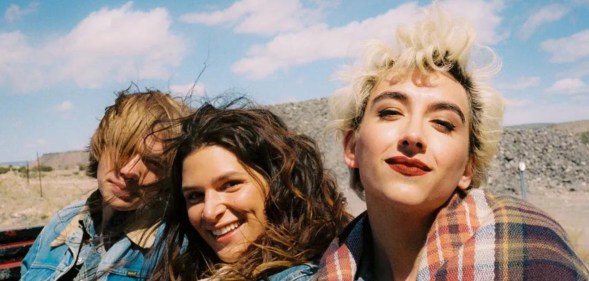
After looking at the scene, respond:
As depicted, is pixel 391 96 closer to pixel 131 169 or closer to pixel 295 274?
pixel 295 274

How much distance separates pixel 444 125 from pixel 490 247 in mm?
459

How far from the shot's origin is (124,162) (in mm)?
2973

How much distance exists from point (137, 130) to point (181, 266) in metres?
0.78

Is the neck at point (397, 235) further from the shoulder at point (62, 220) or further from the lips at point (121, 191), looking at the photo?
the shoulder at point (62, 220)

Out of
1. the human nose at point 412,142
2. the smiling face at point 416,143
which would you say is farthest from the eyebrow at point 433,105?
the human nose at point 412,142

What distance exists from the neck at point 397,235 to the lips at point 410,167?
13 centimetres

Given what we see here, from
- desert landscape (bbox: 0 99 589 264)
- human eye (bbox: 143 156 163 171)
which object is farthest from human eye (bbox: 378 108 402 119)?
desert landscape (bbox: 0 99 589 264)

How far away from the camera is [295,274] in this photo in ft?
7.35

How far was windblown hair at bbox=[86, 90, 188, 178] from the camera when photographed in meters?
2.93

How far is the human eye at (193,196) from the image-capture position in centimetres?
243

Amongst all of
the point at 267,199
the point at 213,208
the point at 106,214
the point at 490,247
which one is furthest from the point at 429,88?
the point at 106,214

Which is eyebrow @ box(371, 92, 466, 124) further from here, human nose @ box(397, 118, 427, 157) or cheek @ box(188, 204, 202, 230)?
cheek @ box(188, 204, 202, 230)

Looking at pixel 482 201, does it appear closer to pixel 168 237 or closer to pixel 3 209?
pixel 168 237

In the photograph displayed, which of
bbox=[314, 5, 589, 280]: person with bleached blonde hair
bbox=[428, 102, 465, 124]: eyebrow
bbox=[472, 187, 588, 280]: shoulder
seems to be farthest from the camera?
bbox=[428, 102, 465, 124]: eyebrow
